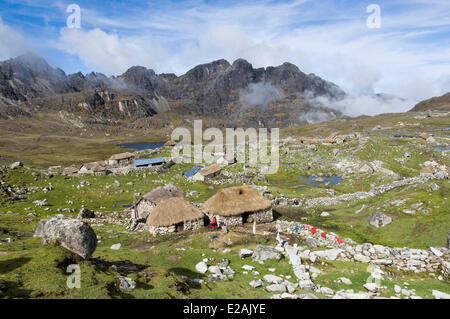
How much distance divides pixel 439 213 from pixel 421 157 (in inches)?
2240

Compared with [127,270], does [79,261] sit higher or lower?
higher

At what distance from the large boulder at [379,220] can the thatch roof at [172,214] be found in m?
19.6

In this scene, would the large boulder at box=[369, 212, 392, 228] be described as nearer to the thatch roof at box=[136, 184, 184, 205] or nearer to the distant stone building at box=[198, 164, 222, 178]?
the thatch roof at box=[136, 184, 184, 205]

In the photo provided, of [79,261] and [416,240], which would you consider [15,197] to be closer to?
[79,261]

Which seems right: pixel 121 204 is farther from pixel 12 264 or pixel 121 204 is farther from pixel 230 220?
pixel 12 264

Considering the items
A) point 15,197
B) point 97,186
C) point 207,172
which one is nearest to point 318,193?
point 207,172

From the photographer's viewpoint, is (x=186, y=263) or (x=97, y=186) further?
(x=97, y=186)

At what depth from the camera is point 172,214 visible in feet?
97.3

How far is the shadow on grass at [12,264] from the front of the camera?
1214cm

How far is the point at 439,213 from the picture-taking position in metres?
27.8

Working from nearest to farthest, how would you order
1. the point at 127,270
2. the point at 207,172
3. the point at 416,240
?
the point at 127,270
the point at 416,240
the point at 207,172

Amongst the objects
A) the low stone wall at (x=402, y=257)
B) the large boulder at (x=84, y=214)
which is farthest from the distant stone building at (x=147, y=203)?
the low stone wall at (x=402, y=257)
